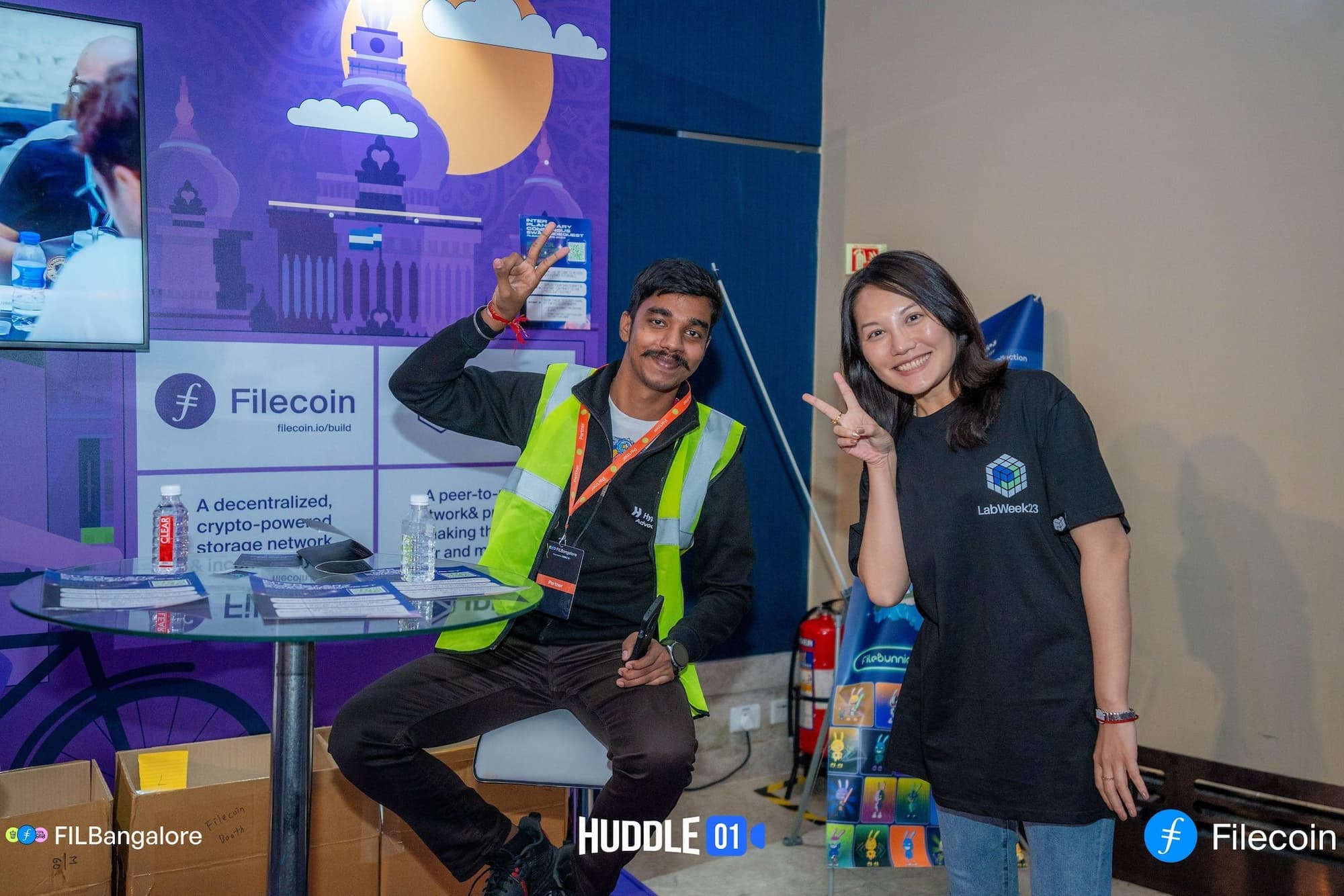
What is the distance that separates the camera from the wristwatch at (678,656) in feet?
8.07

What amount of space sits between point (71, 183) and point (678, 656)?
1.87 metres

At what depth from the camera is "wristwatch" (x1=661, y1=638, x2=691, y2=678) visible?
246 centimetres

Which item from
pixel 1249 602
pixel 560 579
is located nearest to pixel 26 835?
pixel 560 579

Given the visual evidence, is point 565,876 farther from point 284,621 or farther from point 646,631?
point 284,621

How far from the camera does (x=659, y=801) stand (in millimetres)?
2270

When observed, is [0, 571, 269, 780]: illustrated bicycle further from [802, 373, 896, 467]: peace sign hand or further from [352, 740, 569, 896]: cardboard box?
[802, 373, 896, 467]: peace sign hand

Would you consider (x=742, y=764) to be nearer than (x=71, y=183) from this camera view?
No

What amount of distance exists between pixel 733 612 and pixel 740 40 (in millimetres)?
2314

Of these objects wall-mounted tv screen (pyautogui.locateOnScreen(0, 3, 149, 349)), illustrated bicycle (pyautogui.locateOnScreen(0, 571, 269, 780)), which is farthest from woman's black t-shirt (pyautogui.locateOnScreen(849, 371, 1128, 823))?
wall-mounted tv screen (pyautogui.locateOnScreen(0, 3, 149, 349))

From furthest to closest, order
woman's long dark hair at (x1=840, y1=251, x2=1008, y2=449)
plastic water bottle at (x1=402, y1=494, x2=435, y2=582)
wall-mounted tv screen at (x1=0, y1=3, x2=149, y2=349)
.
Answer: wall-mounted tv screen at (x1=0, y1=3, x2=149, y2=349) → plastic water bottle at (x1=402, y1=494, x2=435, y2=582) → woman's long dark hair at (x1=840, y1=251, x2=1008, y2=449)

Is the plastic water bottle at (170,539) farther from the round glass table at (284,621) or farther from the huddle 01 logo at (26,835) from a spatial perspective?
the huddle 01 logo at (26,835)

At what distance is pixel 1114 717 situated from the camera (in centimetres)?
171

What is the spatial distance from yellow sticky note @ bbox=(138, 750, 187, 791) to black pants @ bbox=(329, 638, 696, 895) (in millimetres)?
496

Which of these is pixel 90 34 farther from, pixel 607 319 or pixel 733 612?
pixel 733 612
